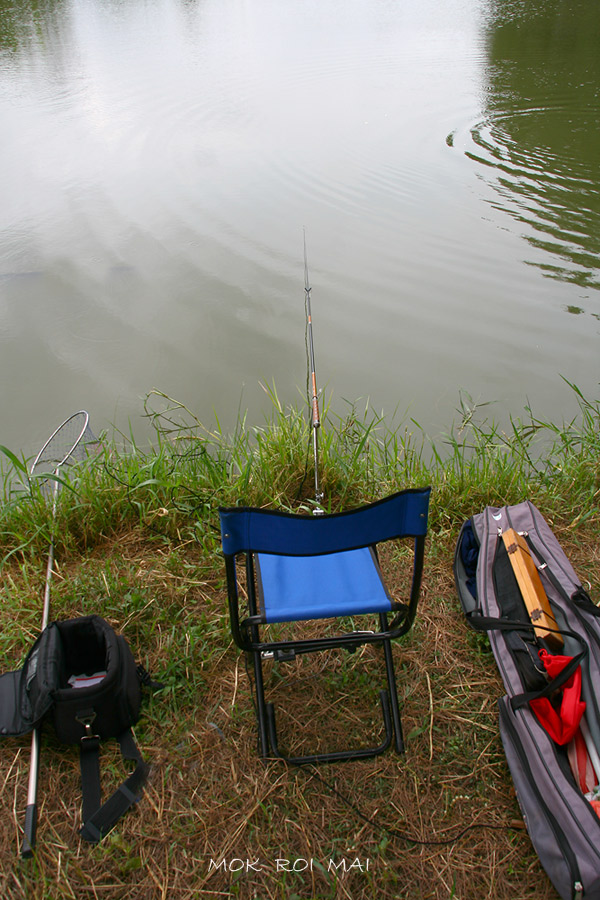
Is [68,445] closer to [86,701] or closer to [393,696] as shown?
[86,701]

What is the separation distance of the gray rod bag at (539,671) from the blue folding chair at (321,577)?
318 millimetres

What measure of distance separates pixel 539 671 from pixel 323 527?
2.57ft

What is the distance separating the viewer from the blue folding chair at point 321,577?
1.37 metres

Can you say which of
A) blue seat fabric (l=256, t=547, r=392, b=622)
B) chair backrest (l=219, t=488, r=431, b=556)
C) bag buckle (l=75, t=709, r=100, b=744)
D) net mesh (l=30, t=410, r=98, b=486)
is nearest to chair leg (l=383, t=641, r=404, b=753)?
blue seat fabric (l=256, t=547, r=392, b=622)

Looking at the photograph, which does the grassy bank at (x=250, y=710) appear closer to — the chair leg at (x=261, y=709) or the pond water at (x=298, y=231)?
the chair leg at (x=261, y=709)

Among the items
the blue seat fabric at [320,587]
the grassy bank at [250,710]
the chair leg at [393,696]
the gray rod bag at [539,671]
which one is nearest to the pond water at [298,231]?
the grassy bank at [250,710]

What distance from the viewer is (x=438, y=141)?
22.8ft

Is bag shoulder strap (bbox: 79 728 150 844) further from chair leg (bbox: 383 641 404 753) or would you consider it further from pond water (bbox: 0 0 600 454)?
pond water (bbox: 0 0 600 454)

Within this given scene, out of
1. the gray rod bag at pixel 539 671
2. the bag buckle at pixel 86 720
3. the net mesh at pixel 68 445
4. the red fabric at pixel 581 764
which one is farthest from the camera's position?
the net mesh at pixel 68 445

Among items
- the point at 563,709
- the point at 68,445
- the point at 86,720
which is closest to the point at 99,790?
the point at 86,720

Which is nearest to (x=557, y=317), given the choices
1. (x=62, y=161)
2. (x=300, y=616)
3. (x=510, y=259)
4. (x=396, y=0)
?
(x=510, y=259)

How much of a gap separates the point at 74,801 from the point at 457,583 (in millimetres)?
1274

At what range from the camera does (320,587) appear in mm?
1698

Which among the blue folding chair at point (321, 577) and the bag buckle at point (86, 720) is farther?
the bag buckle at point (86, 720)
